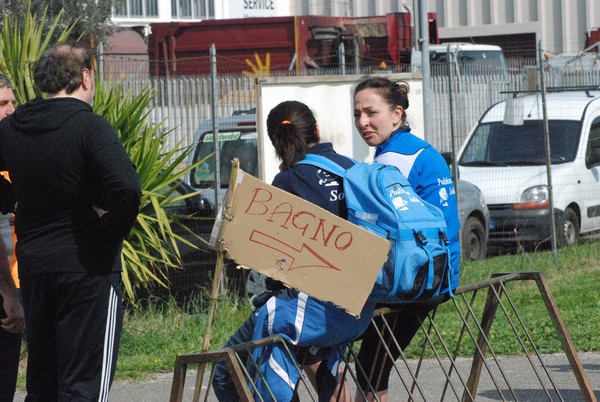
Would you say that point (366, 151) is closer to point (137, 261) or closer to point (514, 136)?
point (137, 261)

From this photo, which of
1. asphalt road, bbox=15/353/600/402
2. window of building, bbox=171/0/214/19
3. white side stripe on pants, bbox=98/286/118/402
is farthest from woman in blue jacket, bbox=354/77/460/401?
window of building, bbox=171/0/214/19

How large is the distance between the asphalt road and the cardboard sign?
8.98ft

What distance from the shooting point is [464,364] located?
25.1 ft

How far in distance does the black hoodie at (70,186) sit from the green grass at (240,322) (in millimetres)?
3470

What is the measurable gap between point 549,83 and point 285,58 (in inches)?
176

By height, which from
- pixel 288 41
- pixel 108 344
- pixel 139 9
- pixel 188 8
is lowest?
pixel 108 344

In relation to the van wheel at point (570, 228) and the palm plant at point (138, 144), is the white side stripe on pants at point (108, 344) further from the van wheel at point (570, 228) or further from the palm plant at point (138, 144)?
the van wheel at point (570, 228)

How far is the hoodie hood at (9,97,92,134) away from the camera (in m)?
4.20

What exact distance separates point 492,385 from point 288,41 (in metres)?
12.3

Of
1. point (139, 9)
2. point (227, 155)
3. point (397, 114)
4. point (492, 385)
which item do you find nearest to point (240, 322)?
point (492, 385)

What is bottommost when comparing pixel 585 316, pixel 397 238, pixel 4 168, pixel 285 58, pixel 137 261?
pixel 585 316

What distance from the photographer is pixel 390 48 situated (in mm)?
19375

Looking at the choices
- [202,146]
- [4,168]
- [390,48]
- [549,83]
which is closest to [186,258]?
[202,146]

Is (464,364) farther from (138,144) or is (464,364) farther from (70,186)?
(70,186)
